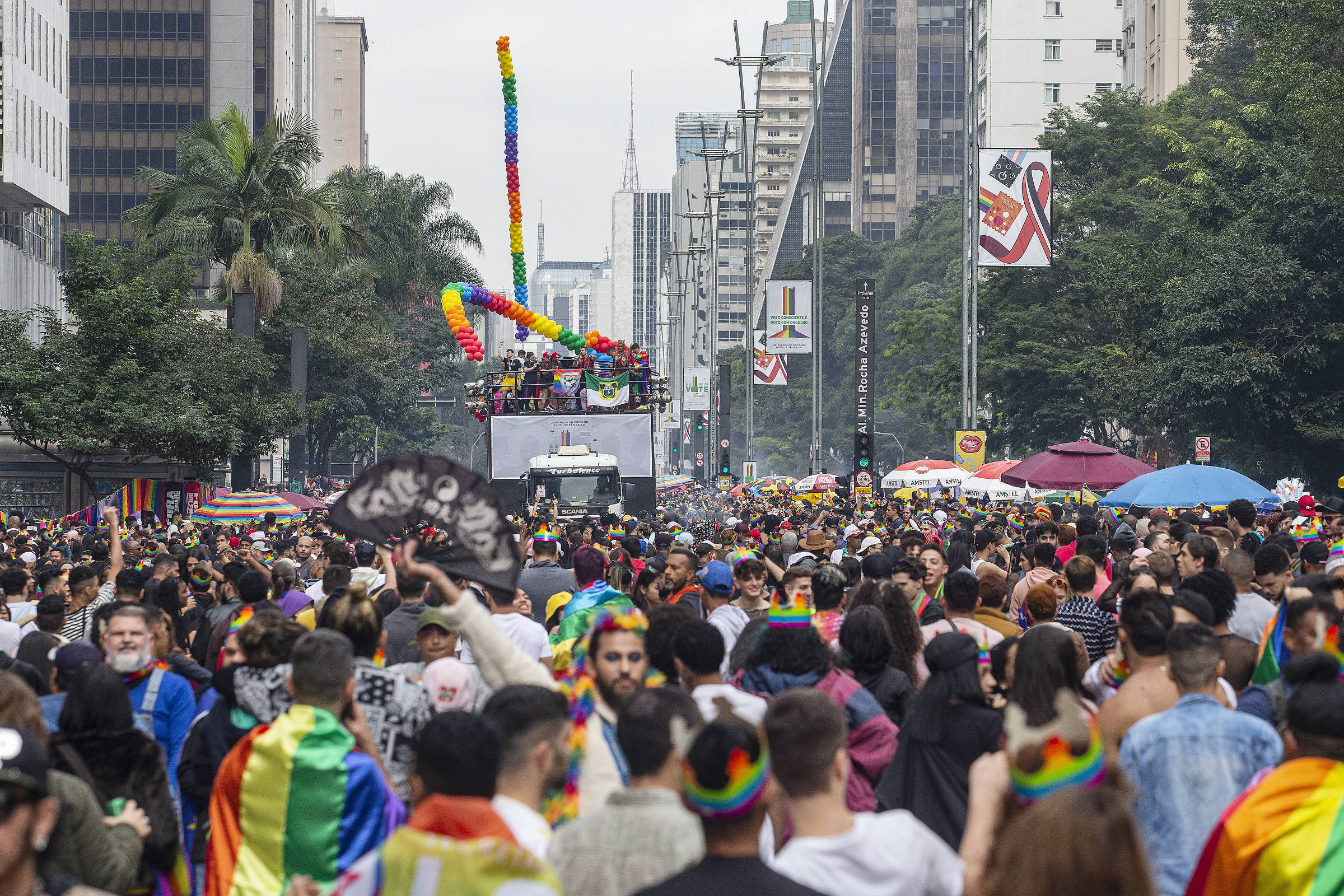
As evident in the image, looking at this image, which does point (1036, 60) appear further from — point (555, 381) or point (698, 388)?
point (555, 381)

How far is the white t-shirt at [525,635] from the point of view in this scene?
740cm

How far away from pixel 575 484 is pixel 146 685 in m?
25.2

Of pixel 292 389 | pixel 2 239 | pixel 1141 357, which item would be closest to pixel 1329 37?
pixel 1141 357

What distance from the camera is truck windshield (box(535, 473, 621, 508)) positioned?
30906 mm

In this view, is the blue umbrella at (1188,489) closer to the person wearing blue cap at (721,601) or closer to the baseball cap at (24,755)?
the person wearing blue cap at (721,601)

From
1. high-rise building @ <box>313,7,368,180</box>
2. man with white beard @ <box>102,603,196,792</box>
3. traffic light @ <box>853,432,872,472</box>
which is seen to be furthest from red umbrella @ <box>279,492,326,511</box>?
high-rise building @ <box>313,7,368,180</box>

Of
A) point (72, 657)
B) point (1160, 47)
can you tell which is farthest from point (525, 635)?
point (1160, 47)

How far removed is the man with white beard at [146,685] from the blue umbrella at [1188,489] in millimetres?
12288

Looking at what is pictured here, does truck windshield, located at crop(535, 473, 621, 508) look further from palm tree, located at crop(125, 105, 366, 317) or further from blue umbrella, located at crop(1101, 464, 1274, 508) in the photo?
blue umbrella, located at crop(1101, 464, 1274, 508)

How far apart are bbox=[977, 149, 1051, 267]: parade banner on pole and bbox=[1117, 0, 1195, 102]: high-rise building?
38.3m

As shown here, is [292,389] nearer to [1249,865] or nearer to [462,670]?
[462,670]

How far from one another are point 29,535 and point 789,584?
15.6m

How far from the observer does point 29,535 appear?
20.8 meters

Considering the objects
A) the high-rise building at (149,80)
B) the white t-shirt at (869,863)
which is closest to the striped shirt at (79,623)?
the white t-shirt at (869,863)
